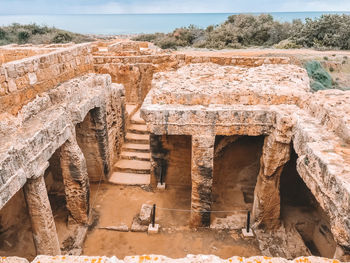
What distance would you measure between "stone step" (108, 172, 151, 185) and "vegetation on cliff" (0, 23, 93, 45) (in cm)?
2063

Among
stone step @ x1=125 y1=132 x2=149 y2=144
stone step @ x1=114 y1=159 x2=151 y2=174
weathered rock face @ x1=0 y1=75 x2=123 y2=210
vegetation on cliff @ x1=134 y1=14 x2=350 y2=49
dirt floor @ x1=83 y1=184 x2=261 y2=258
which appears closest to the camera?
weathered rock face @ x1=0 y1=75 x2=123 y2=210

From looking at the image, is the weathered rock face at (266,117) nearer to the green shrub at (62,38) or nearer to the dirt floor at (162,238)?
the dirt floor at (162,238)

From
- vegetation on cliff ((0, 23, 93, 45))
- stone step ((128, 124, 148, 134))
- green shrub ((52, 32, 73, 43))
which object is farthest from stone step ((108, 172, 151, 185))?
green shrub ((52, 32, 73, 43))

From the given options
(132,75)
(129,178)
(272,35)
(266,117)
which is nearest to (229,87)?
(266,117)

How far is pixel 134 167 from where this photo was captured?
9.02 m

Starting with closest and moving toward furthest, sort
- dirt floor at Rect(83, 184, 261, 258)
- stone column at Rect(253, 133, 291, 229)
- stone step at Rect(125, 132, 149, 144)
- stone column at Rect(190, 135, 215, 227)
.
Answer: stone column at Rect(253, 133, 291, 229), stone column at Rect(190, 135, 215, 227), dirt floor at Rect(83, 184, 261, 258), stone step at Rect(125, 132, 149, 144)

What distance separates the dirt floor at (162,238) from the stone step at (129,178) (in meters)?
0.80

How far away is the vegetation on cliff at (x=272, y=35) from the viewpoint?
2080 cm

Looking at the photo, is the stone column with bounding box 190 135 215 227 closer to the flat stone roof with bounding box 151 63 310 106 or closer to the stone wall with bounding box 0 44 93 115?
the flat stone roof with bounding box 151 63 310 106

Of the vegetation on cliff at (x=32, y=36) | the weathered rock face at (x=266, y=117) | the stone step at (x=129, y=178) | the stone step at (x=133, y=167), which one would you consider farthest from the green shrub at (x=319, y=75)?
the vegetation on cliff at (x=32, y=36)

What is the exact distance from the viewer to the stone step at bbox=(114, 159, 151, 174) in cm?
895

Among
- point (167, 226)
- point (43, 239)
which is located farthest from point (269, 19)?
point (43, 239)

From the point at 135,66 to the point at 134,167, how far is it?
428cm

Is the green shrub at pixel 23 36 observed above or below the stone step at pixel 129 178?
above
